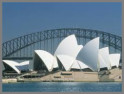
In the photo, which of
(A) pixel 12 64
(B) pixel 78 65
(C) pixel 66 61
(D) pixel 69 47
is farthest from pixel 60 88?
(A) pixel 12 64

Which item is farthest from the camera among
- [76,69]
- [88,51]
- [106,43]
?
[106,43]

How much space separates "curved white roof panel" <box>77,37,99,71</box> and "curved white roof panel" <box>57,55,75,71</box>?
4.35 ft

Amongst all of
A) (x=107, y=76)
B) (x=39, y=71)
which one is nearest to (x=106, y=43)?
(x=107, y=76)

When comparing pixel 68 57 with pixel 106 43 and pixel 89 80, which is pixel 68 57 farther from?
pixel 106 43

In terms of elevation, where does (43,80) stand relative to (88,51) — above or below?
below

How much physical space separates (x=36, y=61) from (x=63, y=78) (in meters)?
5.14

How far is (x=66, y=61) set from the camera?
7144 cm

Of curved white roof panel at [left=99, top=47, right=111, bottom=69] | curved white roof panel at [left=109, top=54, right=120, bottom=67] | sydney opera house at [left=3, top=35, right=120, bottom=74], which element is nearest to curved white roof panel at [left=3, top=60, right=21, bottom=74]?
sydney opera house at [left=3, top=35, right=120, bottom=74]

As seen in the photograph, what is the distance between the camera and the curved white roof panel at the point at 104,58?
70.8 meters

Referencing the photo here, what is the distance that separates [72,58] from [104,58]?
5088 mm

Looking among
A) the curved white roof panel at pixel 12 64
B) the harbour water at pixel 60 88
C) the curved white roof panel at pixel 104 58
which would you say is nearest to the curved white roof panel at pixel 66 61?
the curved white roof panel at pixel 104 58

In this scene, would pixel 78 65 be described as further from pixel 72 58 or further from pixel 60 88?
pixel 60 88

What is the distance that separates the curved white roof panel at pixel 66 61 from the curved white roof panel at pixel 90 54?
133cm

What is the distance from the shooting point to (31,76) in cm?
7444
